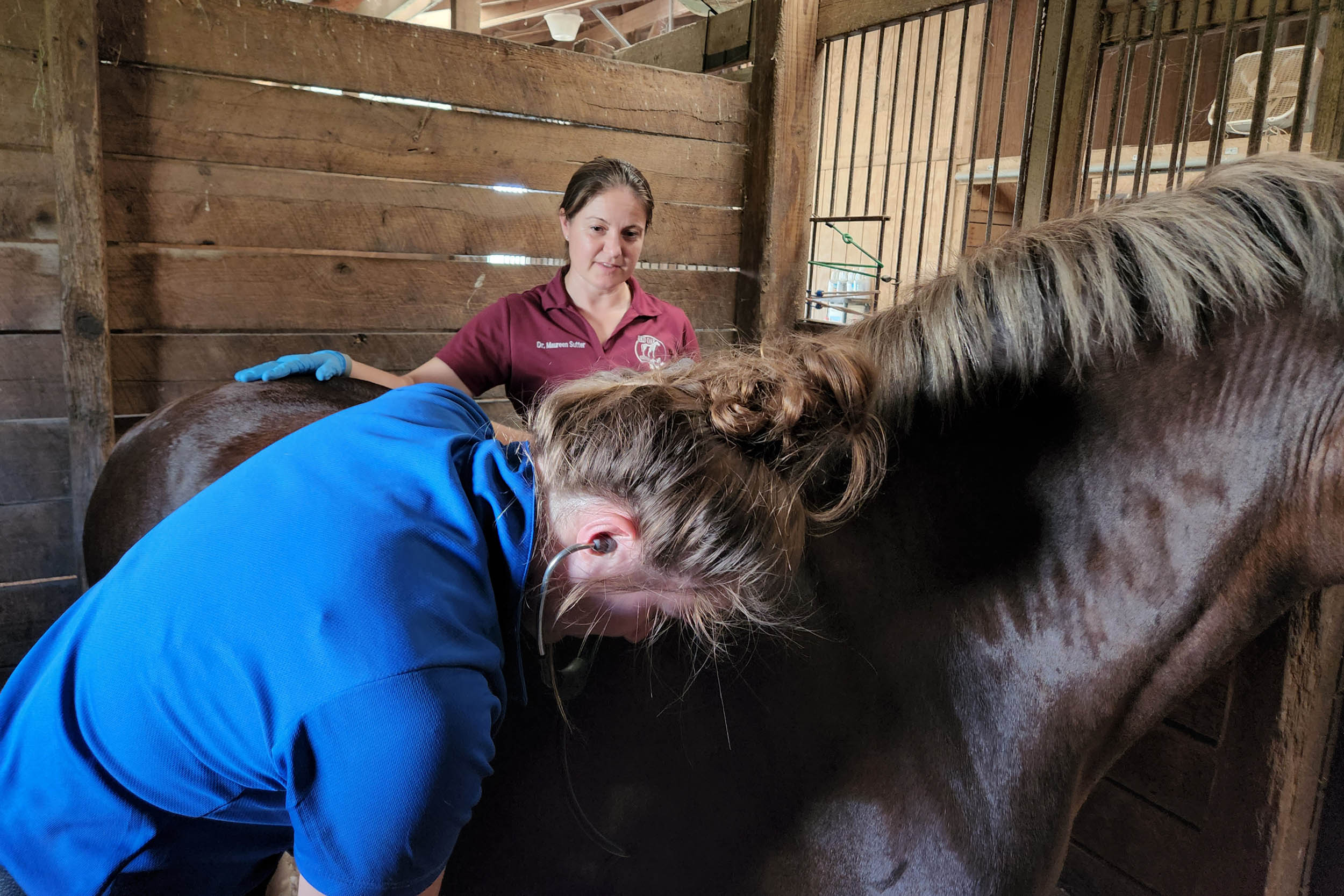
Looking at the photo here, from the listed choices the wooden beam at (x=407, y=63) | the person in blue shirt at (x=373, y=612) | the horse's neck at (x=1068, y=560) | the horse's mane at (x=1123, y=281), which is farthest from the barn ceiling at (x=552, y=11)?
the person in blue shirt at (x=373, y=612)

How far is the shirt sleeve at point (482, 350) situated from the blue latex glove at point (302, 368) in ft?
0.93

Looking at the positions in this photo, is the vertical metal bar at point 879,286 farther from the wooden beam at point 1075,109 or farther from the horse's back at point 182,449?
the horse's back at point 182,449

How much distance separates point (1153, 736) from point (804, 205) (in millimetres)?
2180

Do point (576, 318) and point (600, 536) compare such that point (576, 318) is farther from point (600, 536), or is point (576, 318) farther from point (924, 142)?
point (924, 142)

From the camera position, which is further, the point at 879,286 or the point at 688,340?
the point at 879,286

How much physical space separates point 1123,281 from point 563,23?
5797 millimetres

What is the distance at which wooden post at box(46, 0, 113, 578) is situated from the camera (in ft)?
6.56

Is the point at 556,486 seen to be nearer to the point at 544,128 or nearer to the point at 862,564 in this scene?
the point at 862,564

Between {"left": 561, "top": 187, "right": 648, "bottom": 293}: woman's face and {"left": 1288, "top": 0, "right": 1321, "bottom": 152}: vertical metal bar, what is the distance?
1.42 metres

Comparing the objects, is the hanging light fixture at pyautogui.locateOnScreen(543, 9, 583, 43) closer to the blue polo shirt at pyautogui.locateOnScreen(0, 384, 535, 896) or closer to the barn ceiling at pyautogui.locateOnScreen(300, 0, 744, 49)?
the barn ceiling at pyautogui.locateOnScreen(300, 0, 744, 49)

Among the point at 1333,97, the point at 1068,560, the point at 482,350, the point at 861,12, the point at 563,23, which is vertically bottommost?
the point at 1068,560

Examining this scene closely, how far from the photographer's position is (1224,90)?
1580mm

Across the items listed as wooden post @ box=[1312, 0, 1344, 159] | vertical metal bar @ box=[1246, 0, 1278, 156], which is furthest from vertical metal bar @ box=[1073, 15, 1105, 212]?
wooden post @ box=[1312, 0, 1344, 159]

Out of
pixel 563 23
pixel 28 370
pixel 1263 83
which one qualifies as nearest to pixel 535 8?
pixel 563 23
